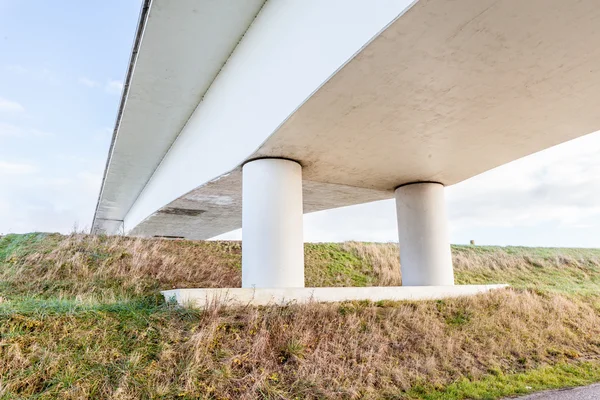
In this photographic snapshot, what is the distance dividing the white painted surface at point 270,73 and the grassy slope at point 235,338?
3159 millimetres

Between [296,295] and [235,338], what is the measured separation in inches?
83.0

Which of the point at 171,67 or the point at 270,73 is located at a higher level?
the point at 171,67

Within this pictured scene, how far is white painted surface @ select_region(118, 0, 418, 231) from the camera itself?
16.0ft

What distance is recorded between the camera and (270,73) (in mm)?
6941

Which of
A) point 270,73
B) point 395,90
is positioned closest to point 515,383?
point 395,90

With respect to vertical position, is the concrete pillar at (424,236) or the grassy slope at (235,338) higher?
the concrete pillar at (424,236)

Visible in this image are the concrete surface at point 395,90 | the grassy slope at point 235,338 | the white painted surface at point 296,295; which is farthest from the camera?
the white painted surface at point 296,295

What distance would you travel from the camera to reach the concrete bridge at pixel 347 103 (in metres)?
4.53

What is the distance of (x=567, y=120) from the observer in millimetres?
6680

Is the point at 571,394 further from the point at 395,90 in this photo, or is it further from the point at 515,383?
the point at 395,90

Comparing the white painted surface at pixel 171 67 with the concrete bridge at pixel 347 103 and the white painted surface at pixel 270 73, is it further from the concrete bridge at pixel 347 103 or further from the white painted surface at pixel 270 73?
the white painted surface at pixel 270 73

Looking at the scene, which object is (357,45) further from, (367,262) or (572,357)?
(367,262)

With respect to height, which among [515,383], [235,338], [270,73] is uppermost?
[270,73]

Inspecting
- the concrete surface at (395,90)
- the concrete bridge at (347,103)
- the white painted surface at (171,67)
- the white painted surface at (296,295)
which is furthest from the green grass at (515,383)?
the white painted surface at (171,67)
